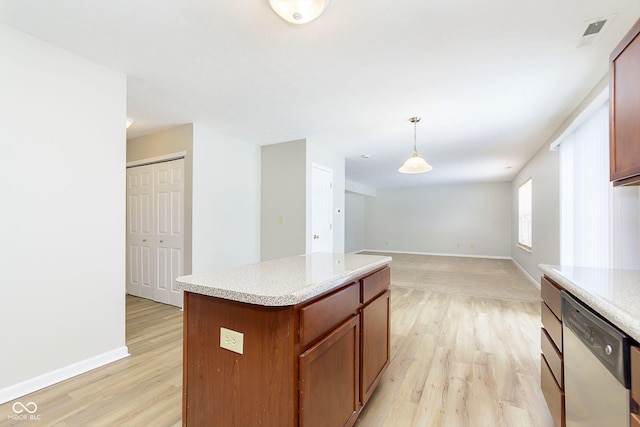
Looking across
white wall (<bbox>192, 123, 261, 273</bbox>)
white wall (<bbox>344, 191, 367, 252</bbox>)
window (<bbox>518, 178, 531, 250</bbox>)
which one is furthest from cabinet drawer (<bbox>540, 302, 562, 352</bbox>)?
white wall (<bbox>344, 191, 367, 252</bbox>)

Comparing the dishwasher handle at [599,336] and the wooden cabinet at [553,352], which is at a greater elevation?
the dishwasher handle at [599,336]

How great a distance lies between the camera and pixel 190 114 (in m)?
3.38

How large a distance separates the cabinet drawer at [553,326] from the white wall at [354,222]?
8.28 m

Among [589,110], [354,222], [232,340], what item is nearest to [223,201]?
[232,340]

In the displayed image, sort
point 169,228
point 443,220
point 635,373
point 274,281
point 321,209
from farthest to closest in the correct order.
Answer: point 443,220, point 321,209, point 169,228, point 274,281, point 635,373

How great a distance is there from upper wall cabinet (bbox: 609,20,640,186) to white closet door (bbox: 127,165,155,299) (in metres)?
4.73

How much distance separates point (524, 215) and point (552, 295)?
6418 millimetres

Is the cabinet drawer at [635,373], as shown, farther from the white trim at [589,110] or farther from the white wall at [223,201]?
the white wall at [223,201]

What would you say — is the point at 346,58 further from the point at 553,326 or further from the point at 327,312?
the point at 553,326

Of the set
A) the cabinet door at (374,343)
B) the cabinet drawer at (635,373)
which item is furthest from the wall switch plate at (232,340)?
the cabinet drawer at (635,373)

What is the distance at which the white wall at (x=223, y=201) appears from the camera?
375 centimetres

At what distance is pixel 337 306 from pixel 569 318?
104 centimetres

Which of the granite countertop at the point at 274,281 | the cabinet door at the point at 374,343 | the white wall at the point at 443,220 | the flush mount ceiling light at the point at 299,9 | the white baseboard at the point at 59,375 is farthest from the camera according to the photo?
the white wall at the point at 443,220

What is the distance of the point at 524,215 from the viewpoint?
6852 mm
